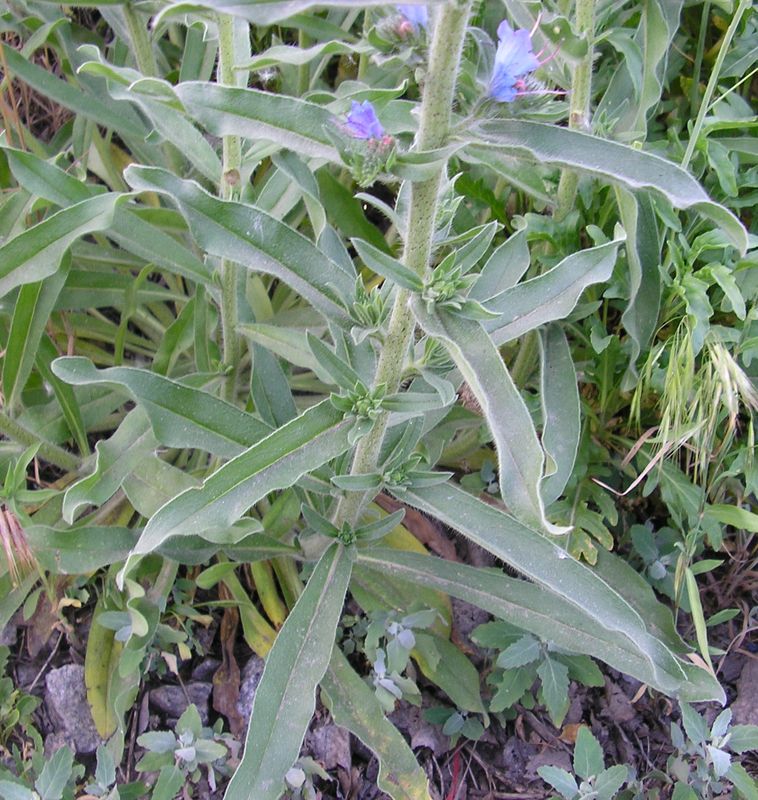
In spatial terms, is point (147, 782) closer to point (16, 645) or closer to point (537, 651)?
point (16, 645)

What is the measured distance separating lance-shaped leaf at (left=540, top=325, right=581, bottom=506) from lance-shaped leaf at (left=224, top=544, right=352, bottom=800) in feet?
1.71

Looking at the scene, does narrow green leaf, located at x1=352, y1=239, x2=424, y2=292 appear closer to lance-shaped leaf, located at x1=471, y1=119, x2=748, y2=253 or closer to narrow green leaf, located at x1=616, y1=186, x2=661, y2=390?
lance-shaped leaf, located at x1=471, y1=119, x2=748, y2=253

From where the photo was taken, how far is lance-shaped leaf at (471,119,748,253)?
112 centimetres

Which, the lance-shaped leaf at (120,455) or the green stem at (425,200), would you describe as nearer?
the green stem at (425,200)

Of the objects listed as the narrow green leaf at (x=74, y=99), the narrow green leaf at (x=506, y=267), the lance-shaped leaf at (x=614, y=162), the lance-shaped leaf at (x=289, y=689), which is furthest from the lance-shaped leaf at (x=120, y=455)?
the lance-shaped leaf at (x=614, y=162)

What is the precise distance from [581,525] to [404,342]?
0.89 m

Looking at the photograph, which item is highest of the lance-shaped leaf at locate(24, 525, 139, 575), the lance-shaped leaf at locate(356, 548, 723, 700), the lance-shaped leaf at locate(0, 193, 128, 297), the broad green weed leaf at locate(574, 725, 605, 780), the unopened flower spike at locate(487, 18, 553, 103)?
the unopened flower spike at locate(487, 18, 553, 103)

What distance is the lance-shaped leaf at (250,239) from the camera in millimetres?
1439

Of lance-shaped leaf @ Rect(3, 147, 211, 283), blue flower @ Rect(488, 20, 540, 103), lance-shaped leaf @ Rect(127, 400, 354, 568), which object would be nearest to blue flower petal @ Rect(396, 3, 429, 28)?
blue flower @ Rect(488, 20, 540, 103)

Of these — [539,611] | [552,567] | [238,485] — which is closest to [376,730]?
[539,611]

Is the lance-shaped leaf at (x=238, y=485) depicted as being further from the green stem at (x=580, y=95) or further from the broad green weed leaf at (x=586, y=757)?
the broad green weed leaf at (x=586, y=757)

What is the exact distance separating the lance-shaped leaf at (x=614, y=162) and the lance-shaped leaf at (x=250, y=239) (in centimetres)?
41

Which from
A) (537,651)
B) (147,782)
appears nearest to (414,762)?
(537,651)

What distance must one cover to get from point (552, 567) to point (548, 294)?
537 millimetres
